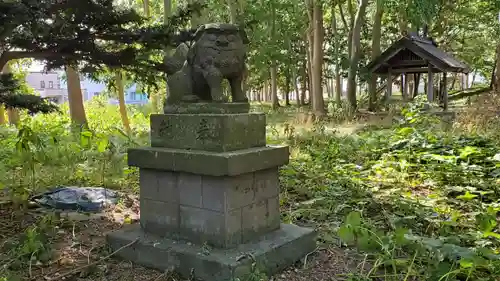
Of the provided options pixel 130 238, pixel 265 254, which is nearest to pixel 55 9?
pixel 130 238

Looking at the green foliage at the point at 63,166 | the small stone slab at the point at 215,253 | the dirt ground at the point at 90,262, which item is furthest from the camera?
the green foliage at the point at 63,166

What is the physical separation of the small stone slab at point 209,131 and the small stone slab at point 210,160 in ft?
0.23

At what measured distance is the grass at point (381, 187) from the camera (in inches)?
144

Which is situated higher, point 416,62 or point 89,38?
point 416,62

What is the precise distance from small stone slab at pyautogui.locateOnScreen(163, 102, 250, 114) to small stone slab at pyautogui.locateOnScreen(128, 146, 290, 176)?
1.15 ft

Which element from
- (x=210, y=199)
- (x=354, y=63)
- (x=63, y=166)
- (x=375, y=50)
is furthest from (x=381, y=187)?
(x=375, y=50)

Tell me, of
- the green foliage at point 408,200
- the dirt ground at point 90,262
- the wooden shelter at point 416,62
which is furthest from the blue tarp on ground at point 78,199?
the wooden shelter at point 416,62

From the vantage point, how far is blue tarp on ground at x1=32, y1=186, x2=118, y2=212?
5.34 metres

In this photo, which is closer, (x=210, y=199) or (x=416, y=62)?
(x=210, y=199)

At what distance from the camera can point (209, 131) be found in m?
3.65

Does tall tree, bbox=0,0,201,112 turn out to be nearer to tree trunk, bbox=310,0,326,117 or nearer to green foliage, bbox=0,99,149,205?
green foliage, bbox=0,99,149,205

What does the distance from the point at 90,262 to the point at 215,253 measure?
47.4 inches

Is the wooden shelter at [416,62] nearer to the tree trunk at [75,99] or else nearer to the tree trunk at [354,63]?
the tree trunk at [354,63]

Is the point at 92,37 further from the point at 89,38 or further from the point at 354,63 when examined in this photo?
the point at 354,63
